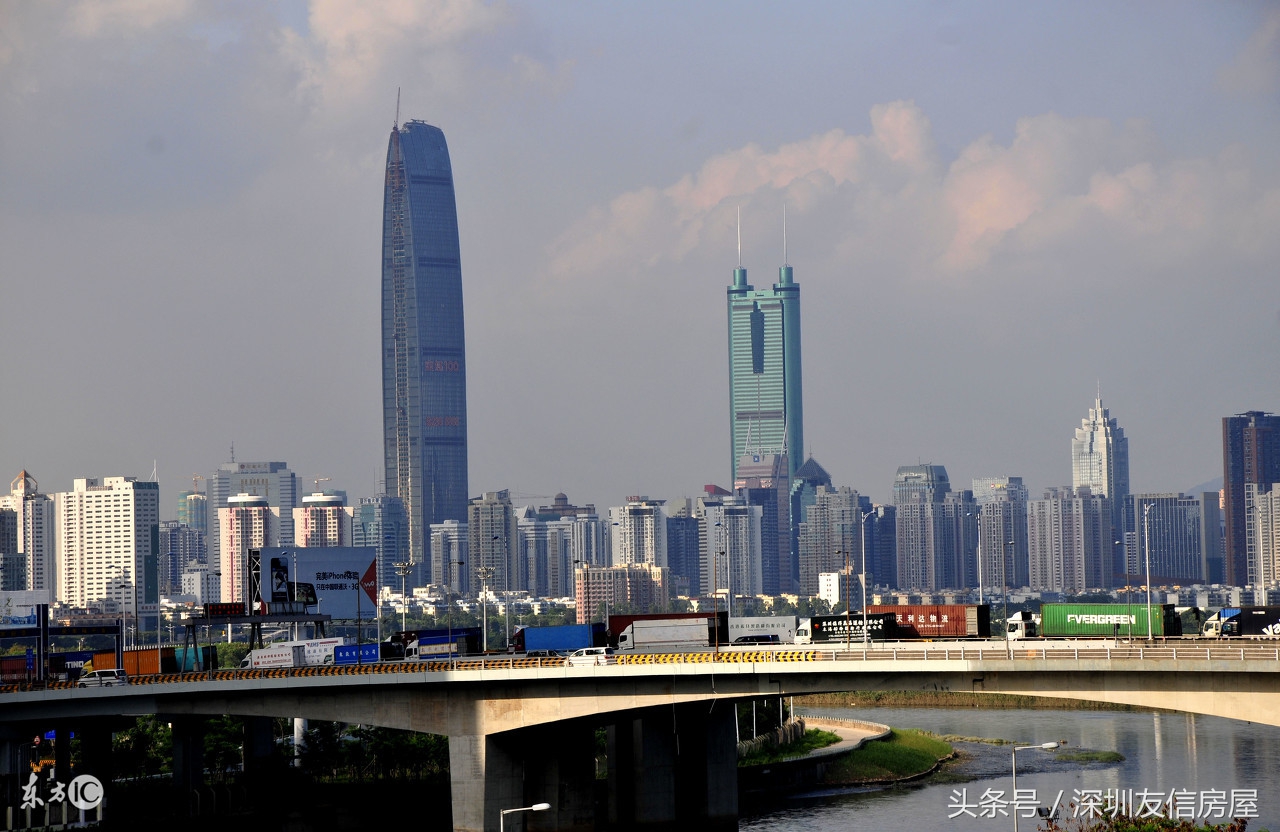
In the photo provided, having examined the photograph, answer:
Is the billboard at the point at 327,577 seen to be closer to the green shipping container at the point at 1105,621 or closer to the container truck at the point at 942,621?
the container truck at the point at 942,621

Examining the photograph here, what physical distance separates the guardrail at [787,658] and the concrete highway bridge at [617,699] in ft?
0.43

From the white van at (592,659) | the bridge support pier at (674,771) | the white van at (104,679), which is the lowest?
the bridge support pier at (674,771)

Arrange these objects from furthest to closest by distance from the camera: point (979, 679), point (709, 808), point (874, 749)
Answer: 1. point (874, 749)
2. point (709, 808)
3. point (979, 679)

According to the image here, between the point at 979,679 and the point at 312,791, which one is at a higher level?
the point at 979,679

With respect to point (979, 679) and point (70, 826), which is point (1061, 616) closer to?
point (979, 679)

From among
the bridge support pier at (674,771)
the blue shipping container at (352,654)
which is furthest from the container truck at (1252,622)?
the blue shipping container at (352,654)

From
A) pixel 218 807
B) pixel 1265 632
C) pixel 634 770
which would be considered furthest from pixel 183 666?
pixel 1265 632

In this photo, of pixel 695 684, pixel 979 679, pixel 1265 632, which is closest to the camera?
pixel 979 679

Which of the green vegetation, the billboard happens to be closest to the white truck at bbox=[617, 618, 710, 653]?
the billboard

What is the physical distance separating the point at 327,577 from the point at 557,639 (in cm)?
4203

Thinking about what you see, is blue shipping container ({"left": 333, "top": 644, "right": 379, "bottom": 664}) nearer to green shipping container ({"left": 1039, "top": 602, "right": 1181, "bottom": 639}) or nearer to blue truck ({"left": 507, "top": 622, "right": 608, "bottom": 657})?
blue truck ({"left": 507, "top": 622, "right": 608, "bottom": 657})

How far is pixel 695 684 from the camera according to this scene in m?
97.2

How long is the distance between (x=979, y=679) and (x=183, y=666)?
2469 inches

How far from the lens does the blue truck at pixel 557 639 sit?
115375 mm
